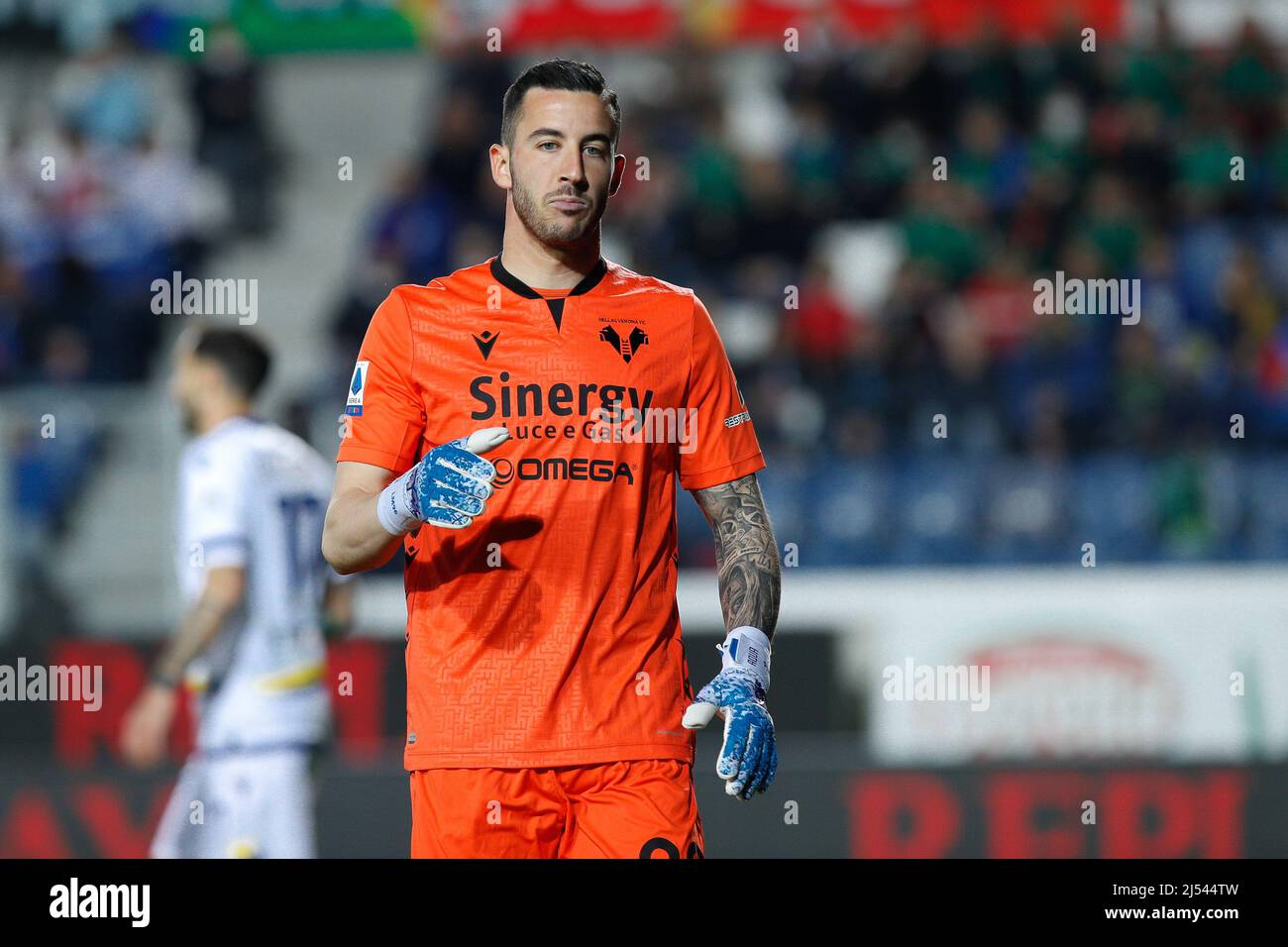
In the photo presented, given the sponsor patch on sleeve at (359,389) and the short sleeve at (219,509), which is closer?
the sponsor patch on sleeve at (359,389)

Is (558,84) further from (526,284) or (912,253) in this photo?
(912,253)

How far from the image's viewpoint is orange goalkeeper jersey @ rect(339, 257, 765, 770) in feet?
11.9

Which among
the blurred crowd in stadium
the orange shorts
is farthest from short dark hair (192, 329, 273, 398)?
the blurred crowd in stadium

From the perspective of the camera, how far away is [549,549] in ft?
12.0

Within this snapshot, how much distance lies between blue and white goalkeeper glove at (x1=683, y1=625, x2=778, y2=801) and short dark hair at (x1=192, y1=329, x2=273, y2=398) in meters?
2.72

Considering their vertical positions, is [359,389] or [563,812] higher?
[359,389]

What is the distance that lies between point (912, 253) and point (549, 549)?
25.2 ft

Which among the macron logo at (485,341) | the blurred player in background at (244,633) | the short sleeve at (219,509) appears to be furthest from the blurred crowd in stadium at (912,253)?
the macron logo at (485,341)

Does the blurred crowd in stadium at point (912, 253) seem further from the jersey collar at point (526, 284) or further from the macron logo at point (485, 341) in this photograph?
the macron logo at point (485, 341)

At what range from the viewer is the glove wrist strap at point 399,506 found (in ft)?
11.4

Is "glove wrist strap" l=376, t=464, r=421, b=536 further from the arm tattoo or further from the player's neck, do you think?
the arm tattoo

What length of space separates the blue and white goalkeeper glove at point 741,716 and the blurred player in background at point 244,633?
7.99ft

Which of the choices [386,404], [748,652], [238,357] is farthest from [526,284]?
[238,357]
